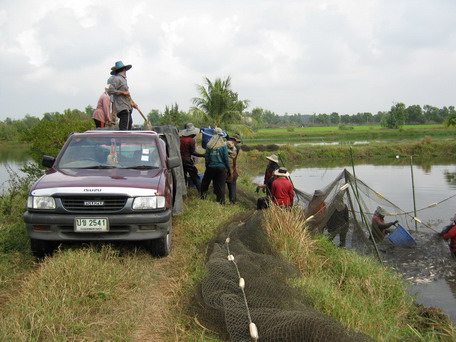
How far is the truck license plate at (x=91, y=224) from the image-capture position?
5.45m

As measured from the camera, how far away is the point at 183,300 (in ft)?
15.9

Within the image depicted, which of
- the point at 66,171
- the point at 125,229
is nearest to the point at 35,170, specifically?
the point at 66,171

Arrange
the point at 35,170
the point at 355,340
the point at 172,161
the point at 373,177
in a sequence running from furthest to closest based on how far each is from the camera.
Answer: the point at 373,177
the point at 35,170
the point at 172,161
the point at 355,340

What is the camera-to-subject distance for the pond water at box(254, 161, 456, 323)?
27.8ft

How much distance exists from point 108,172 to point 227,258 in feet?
7.37

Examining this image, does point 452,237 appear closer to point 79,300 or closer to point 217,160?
point 217,160

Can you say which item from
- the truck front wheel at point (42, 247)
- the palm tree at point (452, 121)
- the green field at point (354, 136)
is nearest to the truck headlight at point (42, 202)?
the truck front wheel at point (42, 247)

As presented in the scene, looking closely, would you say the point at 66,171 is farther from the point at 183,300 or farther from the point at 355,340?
the point at 355,340

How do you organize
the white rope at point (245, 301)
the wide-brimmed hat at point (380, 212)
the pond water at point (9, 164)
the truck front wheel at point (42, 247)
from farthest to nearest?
1. the pond water at point (9, 164)
2. the wide-brimmed hat at point (380, 212)
3. the truck front wheel at point (42, 247)
4. the white rope at point (245, 301)

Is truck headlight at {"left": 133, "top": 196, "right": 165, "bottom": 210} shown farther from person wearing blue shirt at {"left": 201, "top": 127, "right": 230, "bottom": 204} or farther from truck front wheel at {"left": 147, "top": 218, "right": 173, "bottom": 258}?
person wearing blue shirt at {"left": 201, "top": 127, "right": 230, "bottom": 204}

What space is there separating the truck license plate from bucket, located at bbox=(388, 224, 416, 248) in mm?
7453

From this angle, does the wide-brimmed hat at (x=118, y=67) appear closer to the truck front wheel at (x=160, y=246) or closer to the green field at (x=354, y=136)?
the truck front wheel at (x=160, y=246)

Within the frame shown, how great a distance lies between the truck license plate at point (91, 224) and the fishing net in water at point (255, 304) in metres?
1.47

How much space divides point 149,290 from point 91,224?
1.16 m
